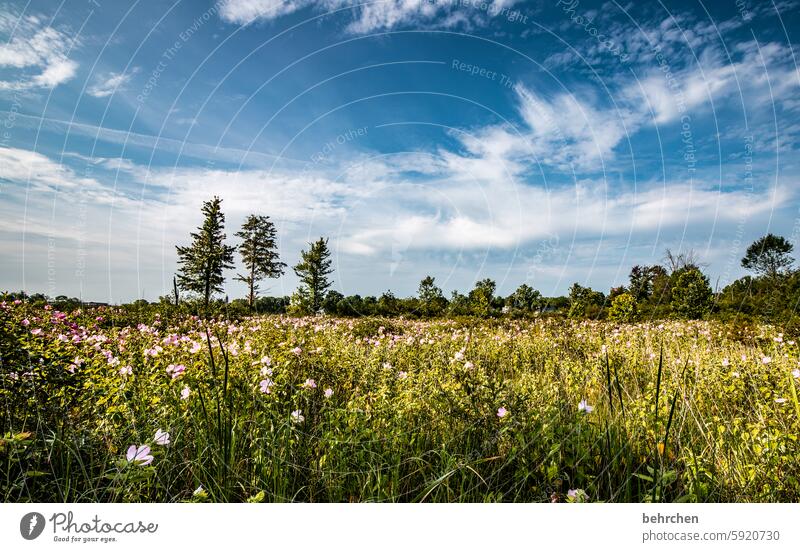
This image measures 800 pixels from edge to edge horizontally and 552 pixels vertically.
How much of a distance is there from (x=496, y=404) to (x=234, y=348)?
291 cm

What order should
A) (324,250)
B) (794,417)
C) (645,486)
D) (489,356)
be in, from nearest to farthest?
(645,486), (794,417), (489,356), (324,250)

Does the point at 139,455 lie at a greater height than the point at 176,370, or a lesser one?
lesser

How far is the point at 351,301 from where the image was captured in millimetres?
17359

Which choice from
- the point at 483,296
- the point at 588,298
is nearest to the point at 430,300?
the point at 483,296

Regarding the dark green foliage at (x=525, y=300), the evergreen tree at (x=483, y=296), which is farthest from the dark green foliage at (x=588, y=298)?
the evergreen tree at (x=483, y=296)
